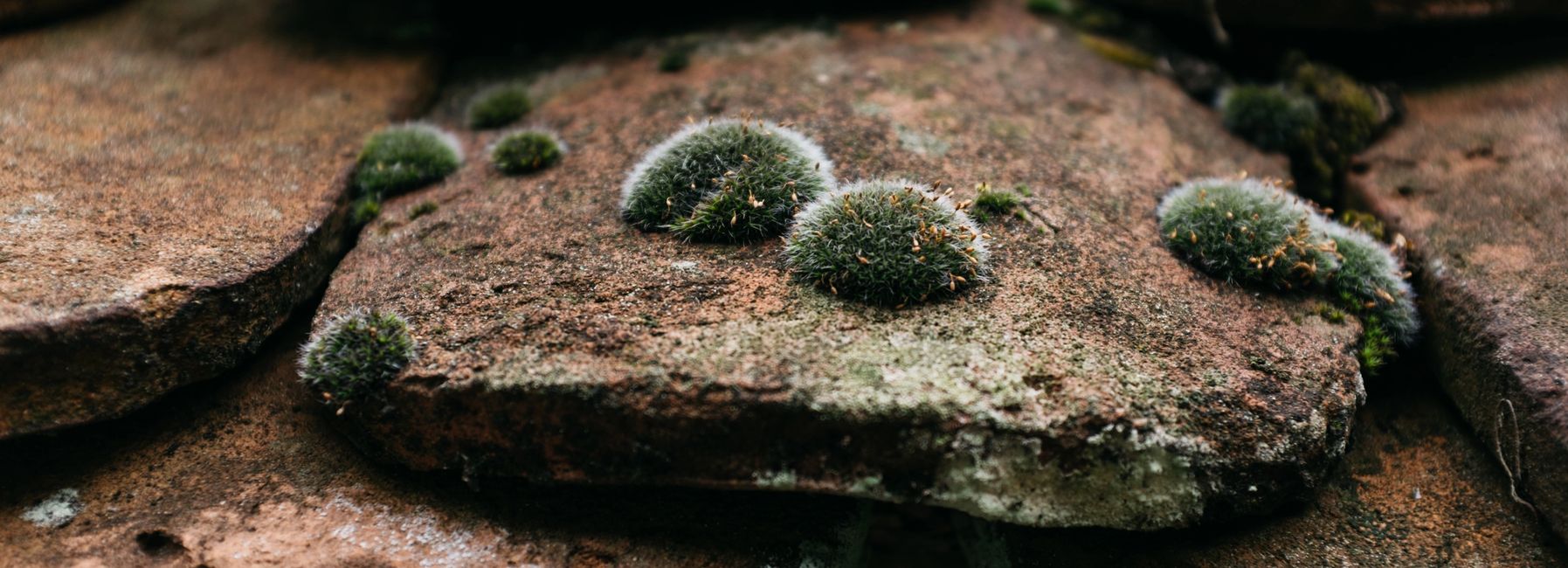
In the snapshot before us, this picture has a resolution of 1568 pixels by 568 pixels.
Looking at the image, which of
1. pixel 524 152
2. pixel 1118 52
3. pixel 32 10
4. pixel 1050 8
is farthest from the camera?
pixel 1050 8

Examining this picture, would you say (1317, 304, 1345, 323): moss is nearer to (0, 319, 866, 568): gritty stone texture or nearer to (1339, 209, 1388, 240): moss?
(1339, 209, 1388, 240): moss

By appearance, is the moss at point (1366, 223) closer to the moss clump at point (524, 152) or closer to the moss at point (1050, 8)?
the moss at point (1050, 8)

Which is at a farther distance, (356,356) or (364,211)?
(364,211)

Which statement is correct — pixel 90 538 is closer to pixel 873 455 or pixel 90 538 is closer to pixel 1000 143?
pixel 873 455

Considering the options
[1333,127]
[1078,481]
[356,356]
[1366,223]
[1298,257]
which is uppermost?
[356,356]

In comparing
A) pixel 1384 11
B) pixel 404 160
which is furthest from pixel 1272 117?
pixel 404 160

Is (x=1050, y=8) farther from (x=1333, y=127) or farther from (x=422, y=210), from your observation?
(x=422, y=210)

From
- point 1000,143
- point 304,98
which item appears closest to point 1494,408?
point 1000,143

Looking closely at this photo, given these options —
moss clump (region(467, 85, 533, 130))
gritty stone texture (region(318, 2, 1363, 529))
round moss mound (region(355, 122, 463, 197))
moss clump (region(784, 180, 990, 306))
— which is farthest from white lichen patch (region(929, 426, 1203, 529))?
moss clump (region(467, 85, 533, 130))
